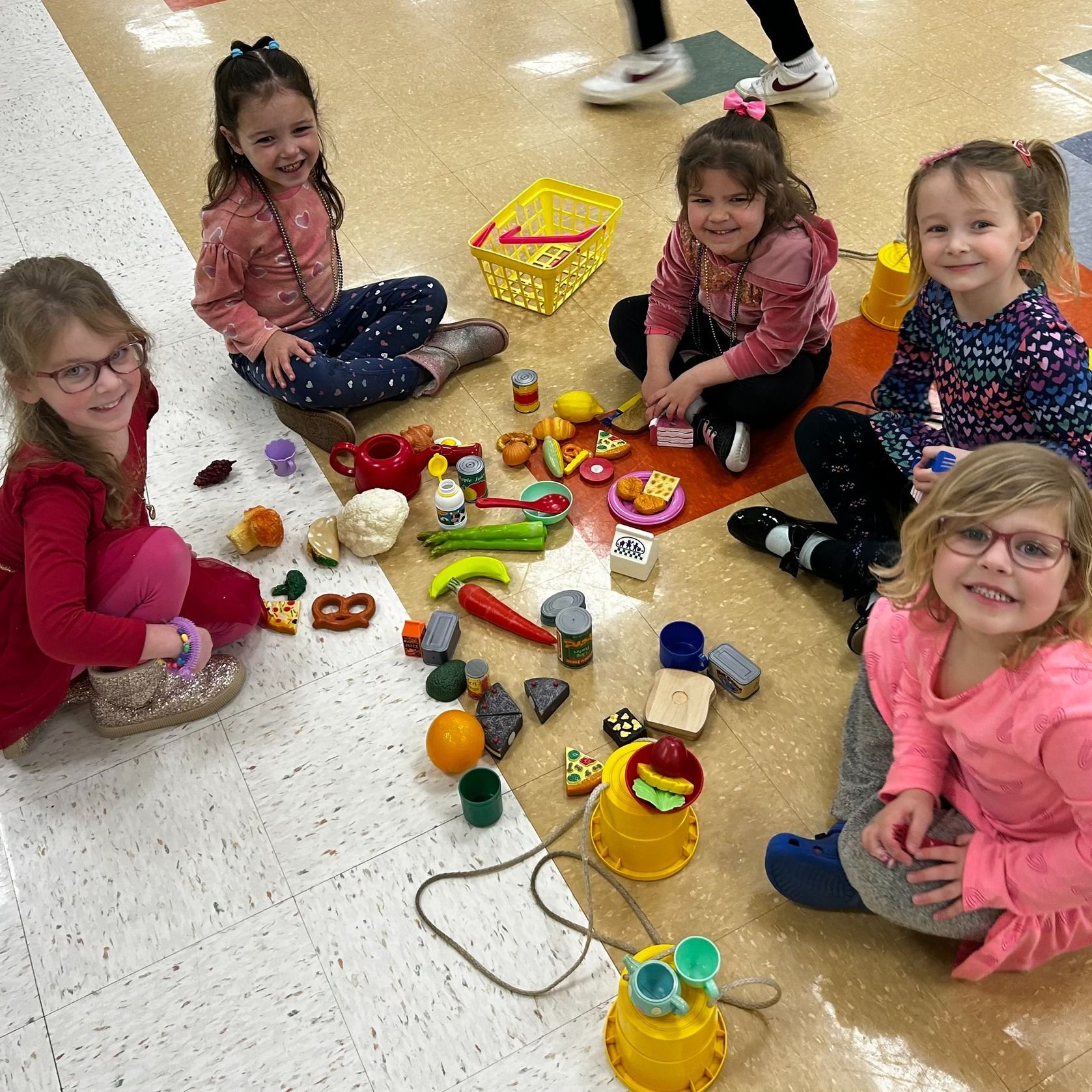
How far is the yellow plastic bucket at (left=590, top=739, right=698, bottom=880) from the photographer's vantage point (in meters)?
1.20

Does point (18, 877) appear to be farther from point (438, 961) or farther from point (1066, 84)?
point (1066, 84)

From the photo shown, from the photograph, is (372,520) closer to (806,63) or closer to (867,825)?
(867,825)

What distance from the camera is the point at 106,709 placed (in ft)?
4.70

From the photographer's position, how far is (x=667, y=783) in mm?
1148

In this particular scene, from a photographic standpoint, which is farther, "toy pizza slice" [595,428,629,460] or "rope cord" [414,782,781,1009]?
"toy pizza slice" [595,428,629,460]

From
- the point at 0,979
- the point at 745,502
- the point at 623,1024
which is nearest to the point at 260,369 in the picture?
the point at 745,502

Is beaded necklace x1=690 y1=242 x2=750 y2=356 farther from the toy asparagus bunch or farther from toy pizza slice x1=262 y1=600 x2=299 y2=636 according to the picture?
toy pizza slice x1=262 y1=600 x2=299 y2=636

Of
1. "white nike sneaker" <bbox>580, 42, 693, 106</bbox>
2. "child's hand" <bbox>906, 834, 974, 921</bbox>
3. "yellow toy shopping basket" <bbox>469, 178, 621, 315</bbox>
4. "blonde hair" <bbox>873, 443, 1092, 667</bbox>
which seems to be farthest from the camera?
"white nike sneaker" <bbox>580, 42, 693, 106</bbox>

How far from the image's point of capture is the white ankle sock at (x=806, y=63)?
2.50 m

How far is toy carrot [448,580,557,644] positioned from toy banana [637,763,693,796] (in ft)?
1.28

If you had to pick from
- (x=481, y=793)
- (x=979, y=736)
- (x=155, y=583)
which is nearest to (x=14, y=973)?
(x=155, y=583)

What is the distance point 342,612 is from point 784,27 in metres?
1.89

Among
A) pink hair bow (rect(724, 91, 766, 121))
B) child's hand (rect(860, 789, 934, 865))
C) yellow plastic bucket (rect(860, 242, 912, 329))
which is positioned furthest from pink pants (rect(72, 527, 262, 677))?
yellow plastic bucket (rect(860, 242, 912, 329))

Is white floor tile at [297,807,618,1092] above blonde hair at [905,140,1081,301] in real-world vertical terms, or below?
below
